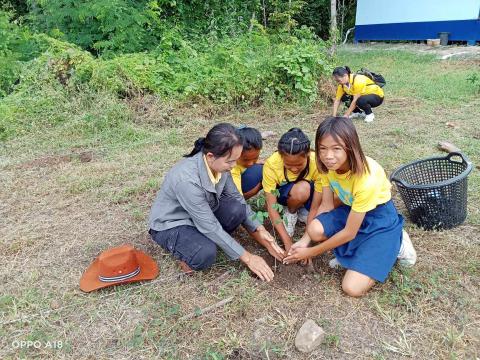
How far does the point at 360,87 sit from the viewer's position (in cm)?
501

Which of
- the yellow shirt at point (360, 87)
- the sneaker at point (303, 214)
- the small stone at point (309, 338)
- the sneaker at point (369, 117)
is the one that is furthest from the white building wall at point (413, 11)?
the small stone at point (309, 338)

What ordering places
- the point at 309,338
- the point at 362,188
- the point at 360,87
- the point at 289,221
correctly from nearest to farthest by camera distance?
1. the point at 309,338
2. the point at 362,188
3. the point at 289,221
4. the point at 360,87

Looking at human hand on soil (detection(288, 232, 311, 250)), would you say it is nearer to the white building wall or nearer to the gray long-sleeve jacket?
the gray long-sleeve jacket

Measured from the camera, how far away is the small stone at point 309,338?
1.73m

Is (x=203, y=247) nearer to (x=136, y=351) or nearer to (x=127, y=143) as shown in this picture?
(x=136, y=351)

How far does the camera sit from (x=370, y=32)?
15.5 m

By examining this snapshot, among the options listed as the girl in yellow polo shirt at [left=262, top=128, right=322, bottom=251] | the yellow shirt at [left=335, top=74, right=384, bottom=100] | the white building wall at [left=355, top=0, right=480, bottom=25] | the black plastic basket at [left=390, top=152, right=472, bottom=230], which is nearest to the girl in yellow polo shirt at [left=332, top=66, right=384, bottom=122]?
the yellow shirt at [left=335, top=74, right=384, bottom=100]

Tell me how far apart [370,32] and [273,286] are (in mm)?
15571

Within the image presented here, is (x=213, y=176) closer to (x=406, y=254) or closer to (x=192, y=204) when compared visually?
(x=192, y=204)

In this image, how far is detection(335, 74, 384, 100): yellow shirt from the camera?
499cm

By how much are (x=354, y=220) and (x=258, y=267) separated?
0.57 m

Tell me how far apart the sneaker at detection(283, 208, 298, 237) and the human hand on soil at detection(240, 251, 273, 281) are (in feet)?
1.64

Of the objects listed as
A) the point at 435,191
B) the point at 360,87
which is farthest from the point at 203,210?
the point at 360,87

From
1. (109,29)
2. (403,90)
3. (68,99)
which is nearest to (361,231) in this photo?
(68,99)
